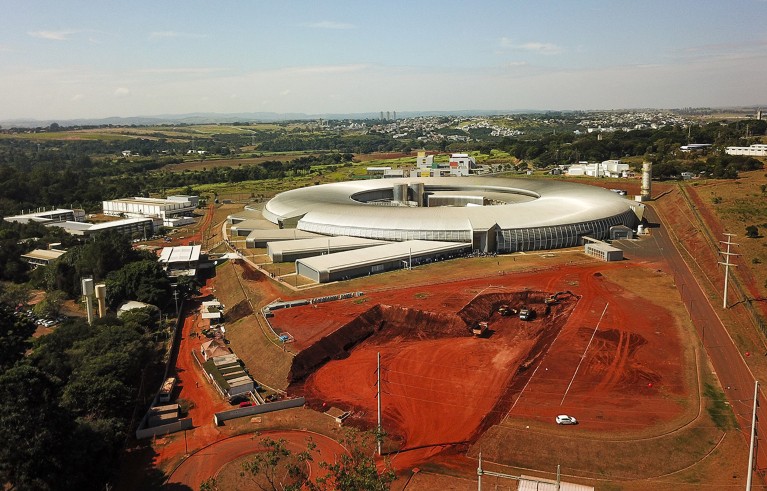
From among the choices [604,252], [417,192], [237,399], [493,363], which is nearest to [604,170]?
[417,192]

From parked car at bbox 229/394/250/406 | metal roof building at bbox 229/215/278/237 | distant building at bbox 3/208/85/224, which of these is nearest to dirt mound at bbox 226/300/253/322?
parked car at bbox 229/394/250/406

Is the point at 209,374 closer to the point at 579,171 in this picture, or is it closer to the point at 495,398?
the point at 495,398

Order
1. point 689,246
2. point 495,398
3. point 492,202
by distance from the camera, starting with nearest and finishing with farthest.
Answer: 1. point 495,398
2. point 689,246
3. point 492,202

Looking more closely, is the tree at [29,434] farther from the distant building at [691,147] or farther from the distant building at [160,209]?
the distant building at [691,147]

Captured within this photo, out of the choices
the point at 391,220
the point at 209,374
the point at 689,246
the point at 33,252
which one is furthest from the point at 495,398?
the point at 33,252

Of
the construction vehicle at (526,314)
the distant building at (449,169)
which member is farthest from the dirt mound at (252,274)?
the distant building at (449,169)
